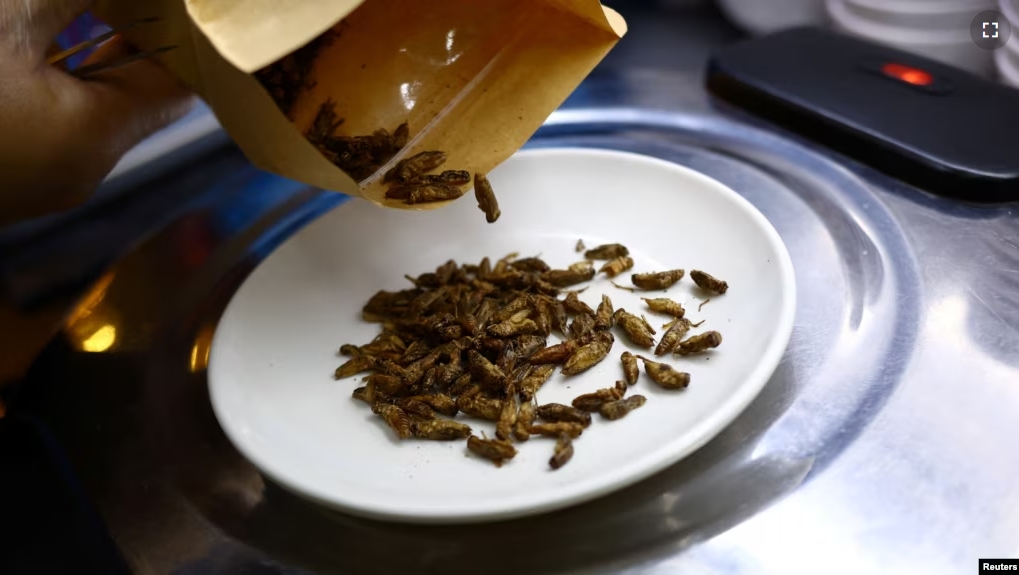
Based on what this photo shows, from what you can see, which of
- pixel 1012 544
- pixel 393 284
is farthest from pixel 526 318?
pixel 1012 544

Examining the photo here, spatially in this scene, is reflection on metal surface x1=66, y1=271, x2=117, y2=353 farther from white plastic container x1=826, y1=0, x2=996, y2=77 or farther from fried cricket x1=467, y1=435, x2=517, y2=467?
white plastic container x1=826, y1=0, x2=996, y2=77

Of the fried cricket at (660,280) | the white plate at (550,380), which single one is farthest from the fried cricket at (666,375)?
the fried cricket at (660,280)

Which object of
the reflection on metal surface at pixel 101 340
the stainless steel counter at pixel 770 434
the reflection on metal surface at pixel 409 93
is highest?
the reflection on metal surface at pixel 409 93

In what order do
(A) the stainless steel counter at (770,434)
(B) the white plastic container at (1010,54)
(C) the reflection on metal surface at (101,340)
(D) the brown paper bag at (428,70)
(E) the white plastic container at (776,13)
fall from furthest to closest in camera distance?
1. (E) the white plastic container at (776,13)
2. (B) the white plastic container at (1010,54)
3. (C) the reflection on metal surface at (101,340)
4. (D) the brown paper bag at (428,70)
5. (A) the stainless steel counter at (770,434)

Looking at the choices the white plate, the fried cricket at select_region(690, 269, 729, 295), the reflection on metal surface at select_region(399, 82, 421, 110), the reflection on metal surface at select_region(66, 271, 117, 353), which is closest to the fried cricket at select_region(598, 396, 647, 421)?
the white plate

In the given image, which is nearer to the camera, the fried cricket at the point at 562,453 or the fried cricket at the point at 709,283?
the fried cricket at the point at 562,453

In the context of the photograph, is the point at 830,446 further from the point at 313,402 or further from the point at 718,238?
the point at 313,402

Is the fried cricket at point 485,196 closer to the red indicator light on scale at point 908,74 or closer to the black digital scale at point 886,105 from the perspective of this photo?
the black digital scale at point 886,105

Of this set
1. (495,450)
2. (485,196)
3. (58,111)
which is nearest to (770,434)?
(495,450)
